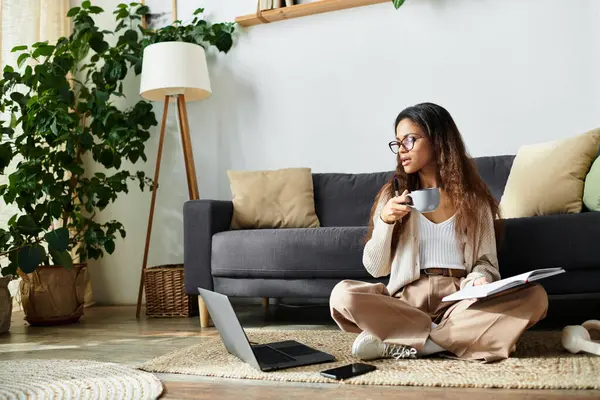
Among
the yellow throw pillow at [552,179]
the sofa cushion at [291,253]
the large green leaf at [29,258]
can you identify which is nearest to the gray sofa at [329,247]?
the sofa cushion at [291,253]

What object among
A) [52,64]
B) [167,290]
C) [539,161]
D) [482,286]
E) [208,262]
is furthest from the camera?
[52,64]

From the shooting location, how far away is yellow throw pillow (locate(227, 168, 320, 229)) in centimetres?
305

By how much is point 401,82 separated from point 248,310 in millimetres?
1528

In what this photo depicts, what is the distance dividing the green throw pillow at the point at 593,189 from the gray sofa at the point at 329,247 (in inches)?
2.5

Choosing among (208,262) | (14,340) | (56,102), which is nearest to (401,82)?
(208,262)

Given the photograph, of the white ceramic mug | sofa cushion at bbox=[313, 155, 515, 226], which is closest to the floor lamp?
sofa cushion at bbox=[313, 155, 515, 226]

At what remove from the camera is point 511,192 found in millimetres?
2551

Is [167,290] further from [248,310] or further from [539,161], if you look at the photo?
[539,161]

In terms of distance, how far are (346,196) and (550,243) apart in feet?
3.85

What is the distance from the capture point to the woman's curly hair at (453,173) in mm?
1895

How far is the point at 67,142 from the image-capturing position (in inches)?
131

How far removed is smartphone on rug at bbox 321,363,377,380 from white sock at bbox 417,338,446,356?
204 mm

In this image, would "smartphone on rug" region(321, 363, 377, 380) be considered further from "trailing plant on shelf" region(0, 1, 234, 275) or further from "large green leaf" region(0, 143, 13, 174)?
"large green leaf" region(0, 143, 13, 174)

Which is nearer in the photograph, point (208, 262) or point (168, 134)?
point (208, 262)
